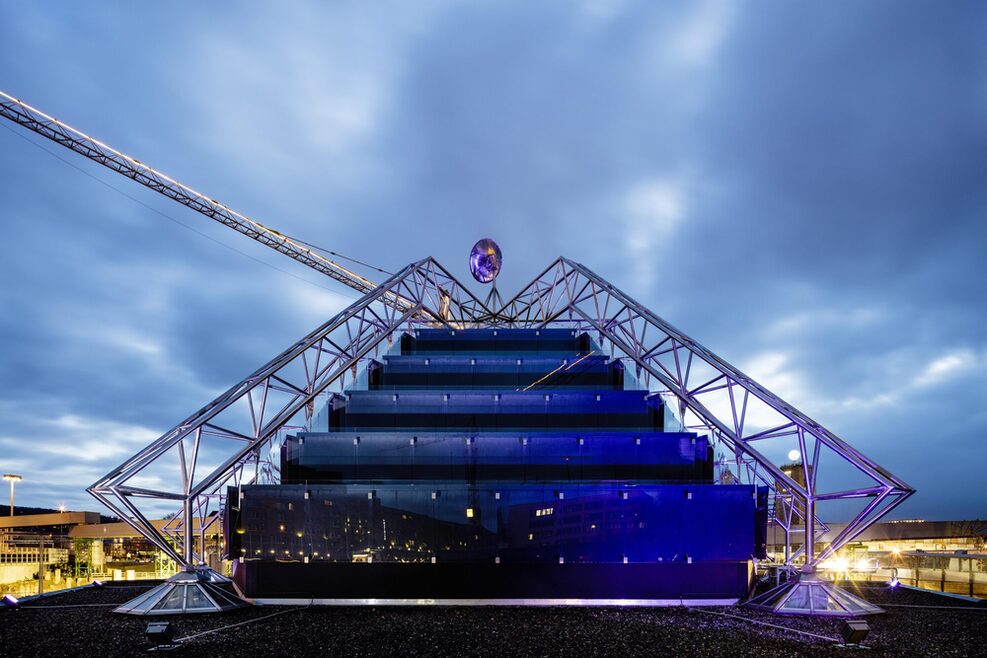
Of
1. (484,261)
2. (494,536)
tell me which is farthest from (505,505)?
(484,261)

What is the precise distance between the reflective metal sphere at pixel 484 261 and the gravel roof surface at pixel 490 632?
4592cm

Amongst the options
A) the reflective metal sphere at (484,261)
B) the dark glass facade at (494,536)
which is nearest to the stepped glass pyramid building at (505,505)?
the dark glass facade at (494,536)

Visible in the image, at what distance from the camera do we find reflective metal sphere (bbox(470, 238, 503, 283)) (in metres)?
69.9

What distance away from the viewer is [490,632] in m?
22.1

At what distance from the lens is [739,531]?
99.0 ft

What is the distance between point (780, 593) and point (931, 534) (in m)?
61.6

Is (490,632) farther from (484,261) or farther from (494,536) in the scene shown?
(484,261)

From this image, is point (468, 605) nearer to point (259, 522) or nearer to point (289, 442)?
point (259, 522)

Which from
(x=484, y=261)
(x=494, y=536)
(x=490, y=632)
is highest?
(x=484, y=261)

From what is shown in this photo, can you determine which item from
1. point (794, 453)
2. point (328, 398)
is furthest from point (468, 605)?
point (794, 453)

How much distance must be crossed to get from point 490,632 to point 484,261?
51.3m

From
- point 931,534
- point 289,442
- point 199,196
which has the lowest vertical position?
point 931,534

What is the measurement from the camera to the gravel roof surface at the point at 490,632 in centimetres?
1906

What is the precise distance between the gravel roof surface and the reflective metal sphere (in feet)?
151
